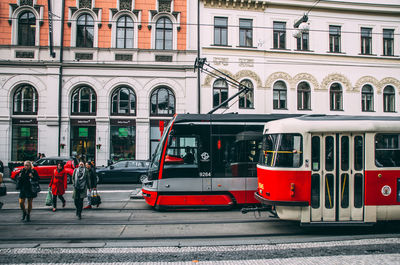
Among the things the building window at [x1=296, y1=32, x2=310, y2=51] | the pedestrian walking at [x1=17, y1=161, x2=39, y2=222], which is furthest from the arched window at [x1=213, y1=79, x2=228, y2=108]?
the pedestrian walking at [x1=17, y1=161, x2=39, y2=222]

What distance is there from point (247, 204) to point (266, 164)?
2631 mm

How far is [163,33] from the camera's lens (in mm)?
20172

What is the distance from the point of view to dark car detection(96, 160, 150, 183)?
1543cm

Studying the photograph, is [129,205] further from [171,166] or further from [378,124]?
[378,124]

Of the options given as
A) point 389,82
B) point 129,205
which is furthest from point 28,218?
point 389,82

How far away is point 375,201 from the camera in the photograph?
20.8ft

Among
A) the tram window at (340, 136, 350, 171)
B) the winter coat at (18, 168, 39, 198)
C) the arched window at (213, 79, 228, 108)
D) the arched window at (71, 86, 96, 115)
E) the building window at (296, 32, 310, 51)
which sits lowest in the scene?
the winter coat at (18, 168, 39, 198)

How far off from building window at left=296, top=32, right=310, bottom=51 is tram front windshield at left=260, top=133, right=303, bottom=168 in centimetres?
1649

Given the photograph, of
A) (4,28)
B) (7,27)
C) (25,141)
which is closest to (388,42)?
(25,141)

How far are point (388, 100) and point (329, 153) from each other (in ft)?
64.0

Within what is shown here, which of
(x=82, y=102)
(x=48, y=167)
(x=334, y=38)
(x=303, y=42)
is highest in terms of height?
(x=334, y=38)

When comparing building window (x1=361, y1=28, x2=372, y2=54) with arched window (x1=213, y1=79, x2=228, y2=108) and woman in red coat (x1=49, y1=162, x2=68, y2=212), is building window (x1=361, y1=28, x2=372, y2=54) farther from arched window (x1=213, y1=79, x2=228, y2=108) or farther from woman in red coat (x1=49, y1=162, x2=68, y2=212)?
woman in red coat (x1=49, y1=162, x2=68, y2=212)

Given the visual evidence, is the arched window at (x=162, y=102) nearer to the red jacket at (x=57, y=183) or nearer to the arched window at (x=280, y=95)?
the arched window at (x=280, y=95)

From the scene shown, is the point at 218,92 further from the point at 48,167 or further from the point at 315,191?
the point at 315,191
